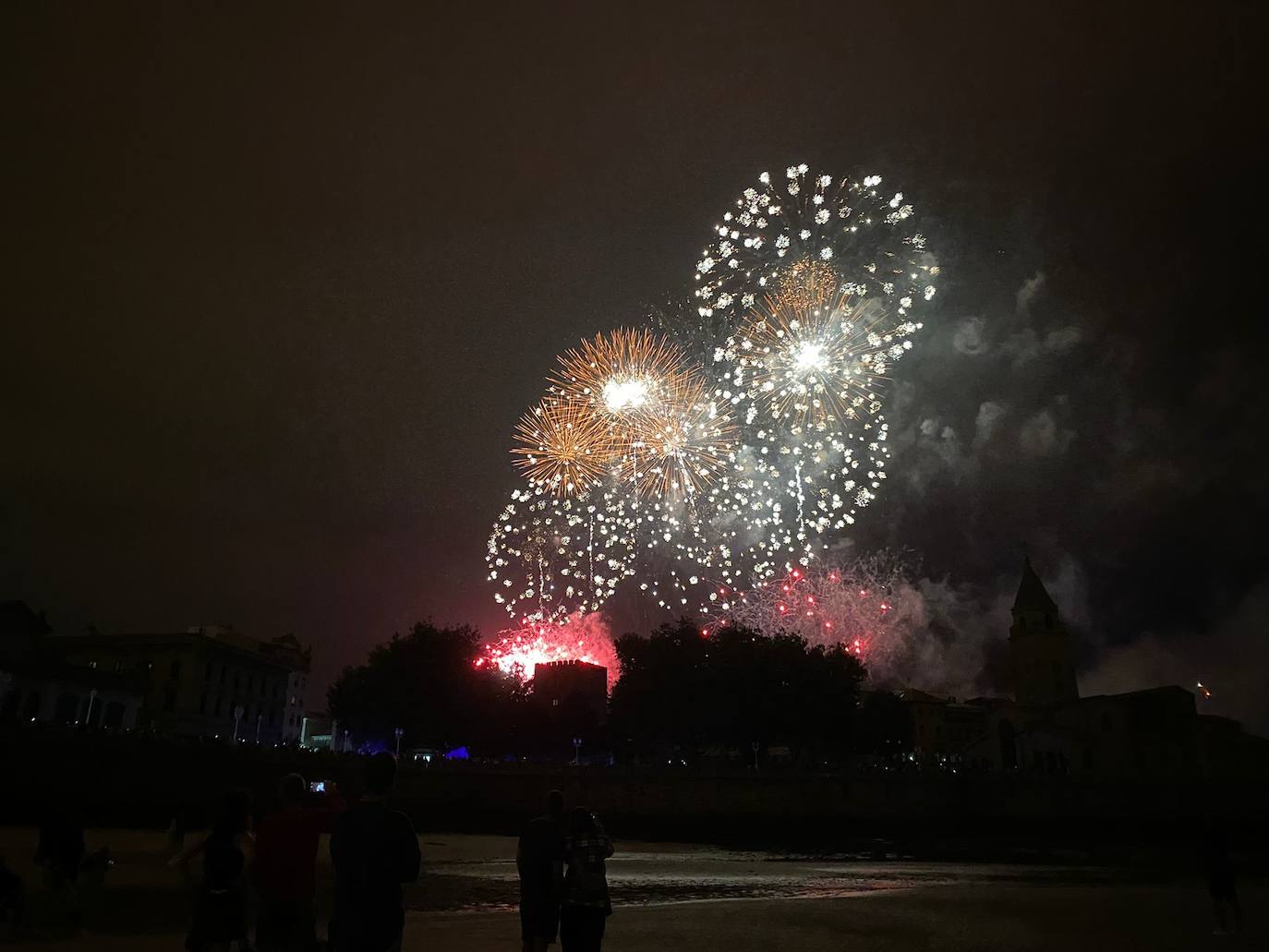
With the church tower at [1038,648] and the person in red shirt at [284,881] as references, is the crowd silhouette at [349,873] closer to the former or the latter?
the person in red shirt at [284,881]

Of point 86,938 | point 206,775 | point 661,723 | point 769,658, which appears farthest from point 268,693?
point 86,938

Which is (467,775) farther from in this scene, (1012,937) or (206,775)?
(1012,937)

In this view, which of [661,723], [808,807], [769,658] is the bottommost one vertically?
A: [808,807]

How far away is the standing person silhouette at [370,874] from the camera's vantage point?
228 inches

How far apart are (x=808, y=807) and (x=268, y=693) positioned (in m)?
54.8

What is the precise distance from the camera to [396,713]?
7475 cm

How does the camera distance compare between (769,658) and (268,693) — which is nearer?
(769,658)

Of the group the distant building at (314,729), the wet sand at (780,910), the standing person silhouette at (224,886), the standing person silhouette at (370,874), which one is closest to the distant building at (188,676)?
the distant building at (314,729)

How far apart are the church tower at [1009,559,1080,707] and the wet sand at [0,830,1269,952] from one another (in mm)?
74832

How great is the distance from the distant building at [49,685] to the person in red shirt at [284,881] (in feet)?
→ 201

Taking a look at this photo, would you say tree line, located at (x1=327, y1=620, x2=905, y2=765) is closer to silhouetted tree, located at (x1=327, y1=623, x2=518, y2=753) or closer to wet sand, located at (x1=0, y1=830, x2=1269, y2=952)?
silhouetted tree, located at (x1=327, y1=623, x2=518, y2=753)

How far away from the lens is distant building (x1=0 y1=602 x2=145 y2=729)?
2416 inches

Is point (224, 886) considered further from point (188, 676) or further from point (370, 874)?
point (188, 676)

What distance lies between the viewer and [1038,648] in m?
98.0
